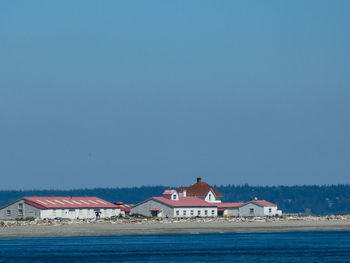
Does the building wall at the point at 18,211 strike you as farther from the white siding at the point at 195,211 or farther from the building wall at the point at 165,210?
the white siding at the point at 195,211

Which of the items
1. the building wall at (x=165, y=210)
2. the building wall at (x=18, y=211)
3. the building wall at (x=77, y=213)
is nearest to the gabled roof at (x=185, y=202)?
the building wall at (x=165, y=210)

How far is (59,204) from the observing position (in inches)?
4631

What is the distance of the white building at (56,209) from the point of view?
375 ft

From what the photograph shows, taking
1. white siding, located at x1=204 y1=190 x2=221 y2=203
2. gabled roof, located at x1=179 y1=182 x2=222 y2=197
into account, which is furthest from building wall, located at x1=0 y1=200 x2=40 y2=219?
white siding, located at x1=204 y1=190 x2=221 y2=203

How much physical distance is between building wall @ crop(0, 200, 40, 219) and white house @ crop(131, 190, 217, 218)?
1485cm

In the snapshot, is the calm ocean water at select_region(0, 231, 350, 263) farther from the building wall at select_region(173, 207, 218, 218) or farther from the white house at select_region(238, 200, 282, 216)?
the white house at select_region(238, 200, 282, 216)

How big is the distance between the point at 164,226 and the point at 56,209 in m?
16.6

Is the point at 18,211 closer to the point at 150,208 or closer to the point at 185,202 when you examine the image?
the point at 150,208

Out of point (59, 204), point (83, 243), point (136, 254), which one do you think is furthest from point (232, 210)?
point (136, 254)

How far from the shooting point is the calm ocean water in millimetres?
69688

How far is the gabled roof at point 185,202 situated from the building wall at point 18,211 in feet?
55.0

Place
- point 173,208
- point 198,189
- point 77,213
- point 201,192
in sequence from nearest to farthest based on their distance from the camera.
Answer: point 77,213, point 173,208, point 201,192, point 198,189

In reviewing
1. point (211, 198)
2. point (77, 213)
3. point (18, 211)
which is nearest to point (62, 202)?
point (77, 213)

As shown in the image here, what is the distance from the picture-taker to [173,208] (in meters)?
121
